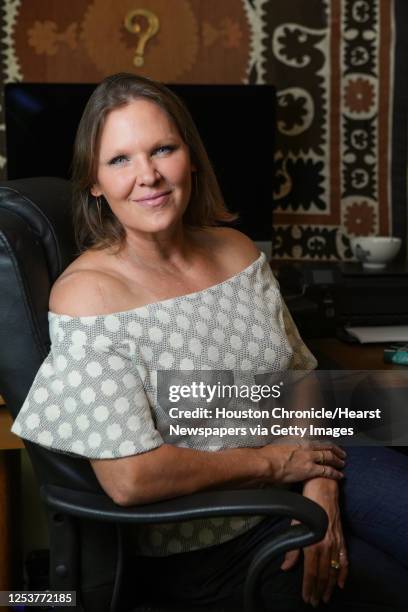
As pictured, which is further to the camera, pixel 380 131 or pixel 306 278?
pixel 380 131

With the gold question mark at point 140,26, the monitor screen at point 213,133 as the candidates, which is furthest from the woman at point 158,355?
the gold question mark at point 140,26

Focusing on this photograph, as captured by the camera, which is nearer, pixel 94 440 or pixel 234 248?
pixel 94 440

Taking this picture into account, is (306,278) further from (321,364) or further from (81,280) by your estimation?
(81,280)

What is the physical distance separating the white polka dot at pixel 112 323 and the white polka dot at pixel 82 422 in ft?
0.43

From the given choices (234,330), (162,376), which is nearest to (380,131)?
(234,330)

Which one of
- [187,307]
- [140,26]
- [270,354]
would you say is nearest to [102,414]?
[187,307]

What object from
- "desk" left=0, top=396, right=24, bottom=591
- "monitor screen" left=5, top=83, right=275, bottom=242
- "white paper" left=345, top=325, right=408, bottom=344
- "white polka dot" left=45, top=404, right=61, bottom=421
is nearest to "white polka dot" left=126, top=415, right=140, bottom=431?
"white polka dot" left=45, top=404, right=61, bottom=421

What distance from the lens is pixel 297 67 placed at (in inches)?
93.7

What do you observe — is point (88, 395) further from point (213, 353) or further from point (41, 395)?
point (213, 353)

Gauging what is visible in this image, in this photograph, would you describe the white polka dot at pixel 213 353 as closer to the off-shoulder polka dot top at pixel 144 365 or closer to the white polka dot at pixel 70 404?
the off-shoulder polka dot top at pixel 144 365

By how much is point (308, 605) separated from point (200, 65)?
160 centimetres

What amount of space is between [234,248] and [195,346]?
11.9 inches

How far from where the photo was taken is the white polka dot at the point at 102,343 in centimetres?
118

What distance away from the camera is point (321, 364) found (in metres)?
1.78
